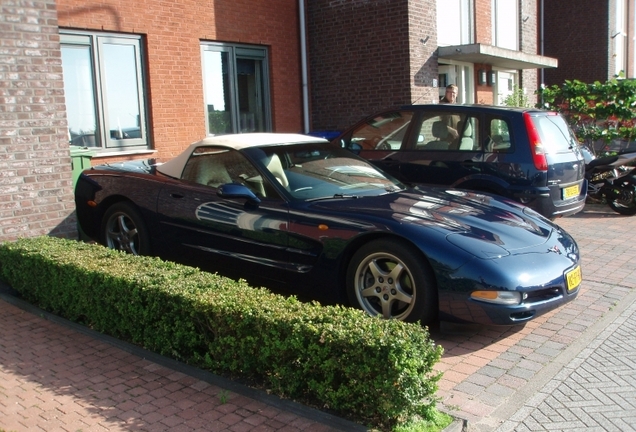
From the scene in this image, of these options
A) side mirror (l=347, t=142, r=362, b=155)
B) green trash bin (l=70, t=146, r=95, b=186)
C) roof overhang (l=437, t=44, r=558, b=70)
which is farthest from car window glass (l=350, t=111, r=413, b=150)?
roof overhang (l=437, t=44, r=558, b=70)

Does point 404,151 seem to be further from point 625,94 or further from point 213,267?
point 625,94

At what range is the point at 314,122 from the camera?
536 inches

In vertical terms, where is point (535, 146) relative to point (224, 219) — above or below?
above

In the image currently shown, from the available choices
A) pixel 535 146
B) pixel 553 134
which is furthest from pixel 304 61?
pixel 535 146

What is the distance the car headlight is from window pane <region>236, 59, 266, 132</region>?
814 cm

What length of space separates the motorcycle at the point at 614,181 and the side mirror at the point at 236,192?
22.7ft

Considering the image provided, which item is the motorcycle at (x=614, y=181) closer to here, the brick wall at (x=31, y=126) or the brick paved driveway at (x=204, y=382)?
the brick paved driveway at (x=204, y=382)

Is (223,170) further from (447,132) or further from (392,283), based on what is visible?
(447,132)

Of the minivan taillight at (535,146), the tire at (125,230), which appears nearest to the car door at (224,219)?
the tire at (125,230)

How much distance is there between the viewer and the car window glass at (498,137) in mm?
7939

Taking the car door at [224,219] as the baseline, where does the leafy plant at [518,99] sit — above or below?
above

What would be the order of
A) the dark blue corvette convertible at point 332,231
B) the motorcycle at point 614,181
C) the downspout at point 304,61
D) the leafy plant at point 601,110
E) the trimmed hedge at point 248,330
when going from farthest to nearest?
the downspout at point 304,61 → the leafy plant at point 601,110 → the motorcycle at point 614,181 → the dark blue corvette convertible at point 332,231 → the trimmed hedge at point 248,330

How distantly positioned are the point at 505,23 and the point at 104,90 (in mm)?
10342

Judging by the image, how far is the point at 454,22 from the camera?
14.2m
